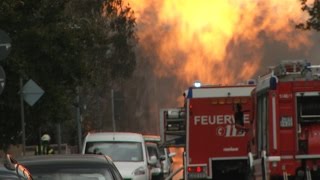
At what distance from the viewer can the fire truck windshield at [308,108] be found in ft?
48.9

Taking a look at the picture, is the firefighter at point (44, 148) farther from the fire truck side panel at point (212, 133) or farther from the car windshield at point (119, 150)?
the fire truck side panel at point (212, 133)

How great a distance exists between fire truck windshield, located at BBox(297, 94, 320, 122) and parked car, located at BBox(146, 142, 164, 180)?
9172 mm

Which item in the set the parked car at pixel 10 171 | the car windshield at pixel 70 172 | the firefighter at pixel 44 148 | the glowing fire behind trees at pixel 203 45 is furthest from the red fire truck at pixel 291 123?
the glowing fire behind trees at pixel 203 45

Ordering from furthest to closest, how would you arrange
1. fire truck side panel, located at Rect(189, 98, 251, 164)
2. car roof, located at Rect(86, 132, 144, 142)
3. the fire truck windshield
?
1. car roof, located at Rect(86, 132, 144, 142)
2. fire truck side panel, located at Rect(189, 98, 251, 164)
3. the fire truck windshield

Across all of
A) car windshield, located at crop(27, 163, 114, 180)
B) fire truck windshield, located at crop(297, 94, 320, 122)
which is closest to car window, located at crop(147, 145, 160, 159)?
fire truck windshield, located at crop(297, 94, 320, 122)

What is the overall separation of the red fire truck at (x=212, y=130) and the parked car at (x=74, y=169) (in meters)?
10.1

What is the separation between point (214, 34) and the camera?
46844mm

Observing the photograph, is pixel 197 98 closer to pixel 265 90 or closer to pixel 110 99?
pixel 265 90

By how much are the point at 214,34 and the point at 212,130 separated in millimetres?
25884

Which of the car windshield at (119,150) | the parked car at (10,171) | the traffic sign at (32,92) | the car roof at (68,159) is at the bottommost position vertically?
the car windshield at (119,150)


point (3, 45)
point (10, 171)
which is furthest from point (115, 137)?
point (10, 171)

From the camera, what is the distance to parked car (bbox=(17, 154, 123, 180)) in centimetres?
1060

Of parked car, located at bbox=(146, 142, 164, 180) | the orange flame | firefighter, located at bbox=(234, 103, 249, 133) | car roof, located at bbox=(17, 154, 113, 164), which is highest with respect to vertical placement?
the orange flame

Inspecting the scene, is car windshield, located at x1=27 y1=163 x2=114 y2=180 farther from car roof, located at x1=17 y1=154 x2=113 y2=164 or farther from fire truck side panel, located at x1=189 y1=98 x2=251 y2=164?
fire truck side panel, located at x1=189 y1=98 x2=251 y2=164
